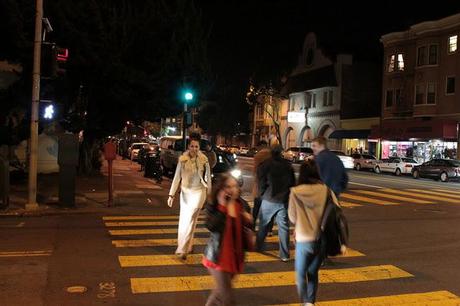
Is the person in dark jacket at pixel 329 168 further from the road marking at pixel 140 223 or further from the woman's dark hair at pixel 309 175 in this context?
the road marking at pixel 140 223

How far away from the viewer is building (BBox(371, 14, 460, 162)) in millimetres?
38312

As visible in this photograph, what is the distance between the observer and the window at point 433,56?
39969 millimetres

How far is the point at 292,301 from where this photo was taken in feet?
21.1

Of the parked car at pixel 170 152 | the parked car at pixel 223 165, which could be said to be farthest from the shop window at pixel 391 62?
the parked car at pixel 223 165

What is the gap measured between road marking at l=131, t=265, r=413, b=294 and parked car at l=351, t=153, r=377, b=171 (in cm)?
3216

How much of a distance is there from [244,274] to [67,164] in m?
7.40

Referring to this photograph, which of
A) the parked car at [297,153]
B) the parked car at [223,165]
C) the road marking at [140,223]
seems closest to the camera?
the road marking at [140,223]

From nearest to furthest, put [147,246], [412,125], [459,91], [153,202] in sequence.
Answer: [147,246] → [153,202] → [459,91] → [412,125]

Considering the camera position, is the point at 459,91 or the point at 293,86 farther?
the point at 293,86

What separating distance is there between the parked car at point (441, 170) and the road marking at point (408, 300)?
1040 inches

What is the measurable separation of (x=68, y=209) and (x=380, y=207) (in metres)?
8.36

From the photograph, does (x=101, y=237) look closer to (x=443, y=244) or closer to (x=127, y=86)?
(x=443, y=244)

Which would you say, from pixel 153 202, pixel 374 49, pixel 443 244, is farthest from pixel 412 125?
pixel 443 244

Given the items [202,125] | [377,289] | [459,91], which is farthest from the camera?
[202,125]
